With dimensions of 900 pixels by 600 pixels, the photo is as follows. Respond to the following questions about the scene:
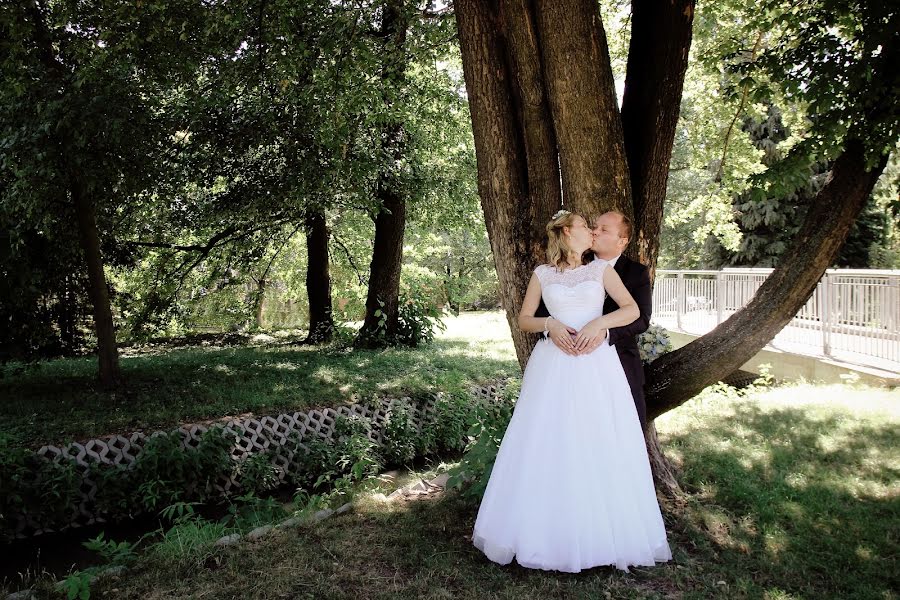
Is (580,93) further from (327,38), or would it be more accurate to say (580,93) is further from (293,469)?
(293,469)

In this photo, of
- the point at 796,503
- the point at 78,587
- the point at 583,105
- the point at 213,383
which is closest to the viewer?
the point at 78,587

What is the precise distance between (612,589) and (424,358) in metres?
8.78

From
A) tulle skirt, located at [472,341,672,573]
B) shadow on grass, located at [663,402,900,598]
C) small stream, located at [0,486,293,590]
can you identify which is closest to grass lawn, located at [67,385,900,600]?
shadow on grass, located at [663,402,900,598]

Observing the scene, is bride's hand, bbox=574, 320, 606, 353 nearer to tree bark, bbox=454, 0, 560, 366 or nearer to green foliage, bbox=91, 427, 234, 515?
tree bark, bbox=454, 0, 560, 366

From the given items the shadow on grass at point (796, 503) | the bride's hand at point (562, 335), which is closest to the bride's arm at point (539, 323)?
the bride's hand at point (562, 335)

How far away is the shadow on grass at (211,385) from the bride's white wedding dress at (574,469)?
17.1 feet

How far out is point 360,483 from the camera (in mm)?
7066

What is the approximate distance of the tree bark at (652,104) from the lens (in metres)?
4.93

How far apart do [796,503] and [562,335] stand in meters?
2.77

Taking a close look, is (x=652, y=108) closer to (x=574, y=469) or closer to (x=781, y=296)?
(x=781, y=296)

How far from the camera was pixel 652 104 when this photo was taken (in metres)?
5.01

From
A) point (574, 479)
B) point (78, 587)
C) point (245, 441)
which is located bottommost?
point (245, 441)


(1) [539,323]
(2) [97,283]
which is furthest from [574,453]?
(2) [97,283]

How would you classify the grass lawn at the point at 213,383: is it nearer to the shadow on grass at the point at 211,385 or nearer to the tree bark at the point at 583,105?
the shadow on grass at the point at 211,385
